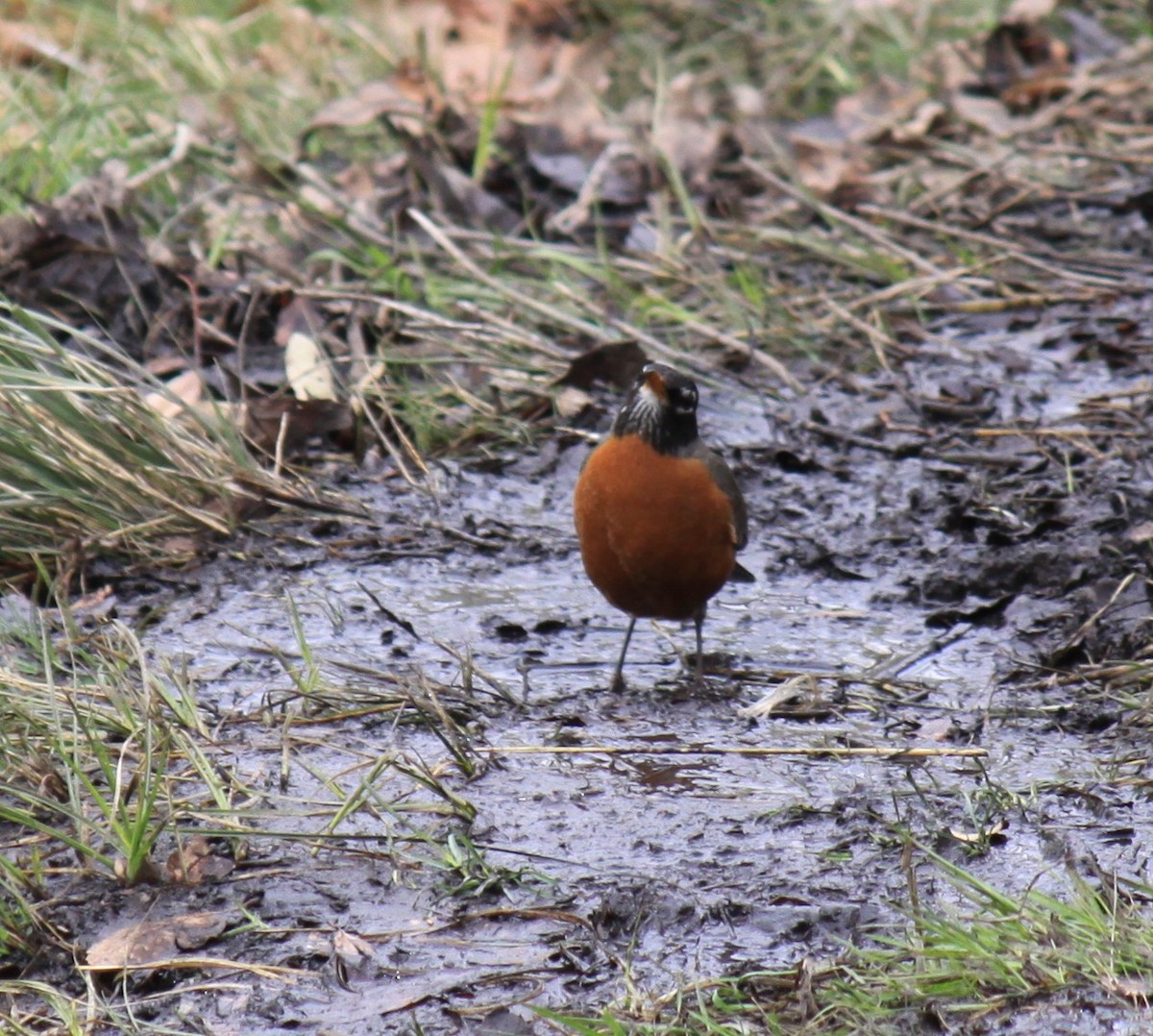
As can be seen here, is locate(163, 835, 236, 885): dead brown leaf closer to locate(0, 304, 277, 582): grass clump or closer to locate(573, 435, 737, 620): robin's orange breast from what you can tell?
locate(573, 435, 737, 620): robin's orange breast

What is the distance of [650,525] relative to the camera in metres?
4.15

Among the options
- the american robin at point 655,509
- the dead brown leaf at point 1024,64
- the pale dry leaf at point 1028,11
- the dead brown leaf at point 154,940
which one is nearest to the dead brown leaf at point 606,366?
the american robin at point 655,509

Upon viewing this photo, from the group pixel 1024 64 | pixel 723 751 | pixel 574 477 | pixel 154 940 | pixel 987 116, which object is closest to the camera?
pixel 154 940

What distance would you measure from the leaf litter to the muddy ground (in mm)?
12

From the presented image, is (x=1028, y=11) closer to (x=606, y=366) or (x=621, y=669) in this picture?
(x=606, y=366)

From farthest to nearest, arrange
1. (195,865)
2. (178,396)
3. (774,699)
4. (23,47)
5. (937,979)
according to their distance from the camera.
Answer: (23,47) → (178,396) → (774,699) → (195,865) → (937,979)

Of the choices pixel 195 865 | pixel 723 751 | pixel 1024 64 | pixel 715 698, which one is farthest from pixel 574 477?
pixel 1024 64

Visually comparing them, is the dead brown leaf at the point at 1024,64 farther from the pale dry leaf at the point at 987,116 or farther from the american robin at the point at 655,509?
the american robin at the point at 655,509

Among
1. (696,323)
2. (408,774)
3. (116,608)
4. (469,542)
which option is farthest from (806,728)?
(696,323)

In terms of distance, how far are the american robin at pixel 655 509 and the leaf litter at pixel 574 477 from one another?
257 mm

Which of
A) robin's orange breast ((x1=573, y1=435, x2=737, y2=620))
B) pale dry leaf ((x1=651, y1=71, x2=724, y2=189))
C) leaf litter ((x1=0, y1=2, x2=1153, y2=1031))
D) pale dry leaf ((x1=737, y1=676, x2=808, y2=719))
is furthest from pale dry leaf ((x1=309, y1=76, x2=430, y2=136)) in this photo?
pale dry leaf ((x1=737, y1=676, x2=808, y2=719))

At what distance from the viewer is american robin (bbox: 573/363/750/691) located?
415cm

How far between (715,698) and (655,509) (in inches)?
19.3

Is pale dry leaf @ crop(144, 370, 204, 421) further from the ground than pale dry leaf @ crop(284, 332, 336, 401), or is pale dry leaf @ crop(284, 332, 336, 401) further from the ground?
pale dry leaf @ crop(144, 370, 204, 421)
